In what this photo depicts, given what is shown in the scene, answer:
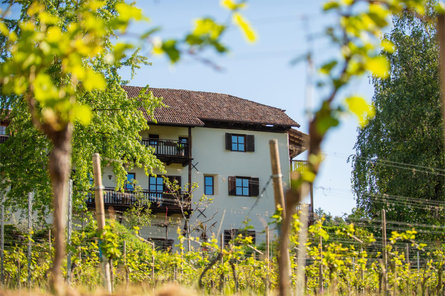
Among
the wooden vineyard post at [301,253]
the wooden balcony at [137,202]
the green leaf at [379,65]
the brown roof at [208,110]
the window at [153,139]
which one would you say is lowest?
the wooden vineyard post at [301,253]

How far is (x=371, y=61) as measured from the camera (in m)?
3.36

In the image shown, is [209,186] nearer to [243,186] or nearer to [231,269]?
[243,186]

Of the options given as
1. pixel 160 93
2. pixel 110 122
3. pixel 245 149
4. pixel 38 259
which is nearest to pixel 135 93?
pixel 160 93

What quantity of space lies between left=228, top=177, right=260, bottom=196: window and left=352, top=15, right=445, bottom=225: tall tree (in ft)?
19.7

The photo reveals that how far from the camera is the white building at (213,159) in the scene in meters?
33.5

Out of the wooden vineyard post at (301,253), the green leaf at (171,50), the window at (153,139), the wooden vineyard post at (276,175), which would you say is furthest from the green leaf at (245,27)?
the window at (153,139)

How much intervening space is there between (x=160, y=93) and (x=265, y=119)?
6070 mm

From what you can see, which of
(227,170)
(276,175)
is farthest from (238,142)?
(276,175)

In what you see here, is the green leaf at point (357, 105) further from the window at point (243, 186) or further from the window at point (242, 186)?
the window at point (242, 186)

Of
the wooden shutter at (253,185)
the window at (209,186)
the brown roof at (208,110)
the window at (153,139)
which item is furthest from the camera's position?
the wooden shutter at (253,185)

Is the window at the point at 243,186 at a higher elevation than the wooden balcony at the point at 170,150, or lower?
lower

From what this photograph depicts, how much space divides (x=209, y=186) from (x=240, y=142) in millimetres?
2950

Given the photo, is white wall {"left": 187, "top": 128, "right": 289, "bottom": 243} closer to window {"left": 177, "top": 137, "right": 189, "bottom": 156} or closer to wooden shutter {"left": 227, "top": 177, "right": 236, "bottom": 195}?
Answer: wooden shutter {"left": 227, "top": 177, "right": 236, "bottom": 195}

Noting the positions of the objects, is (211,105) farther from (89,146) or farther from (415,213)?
(89,146)
